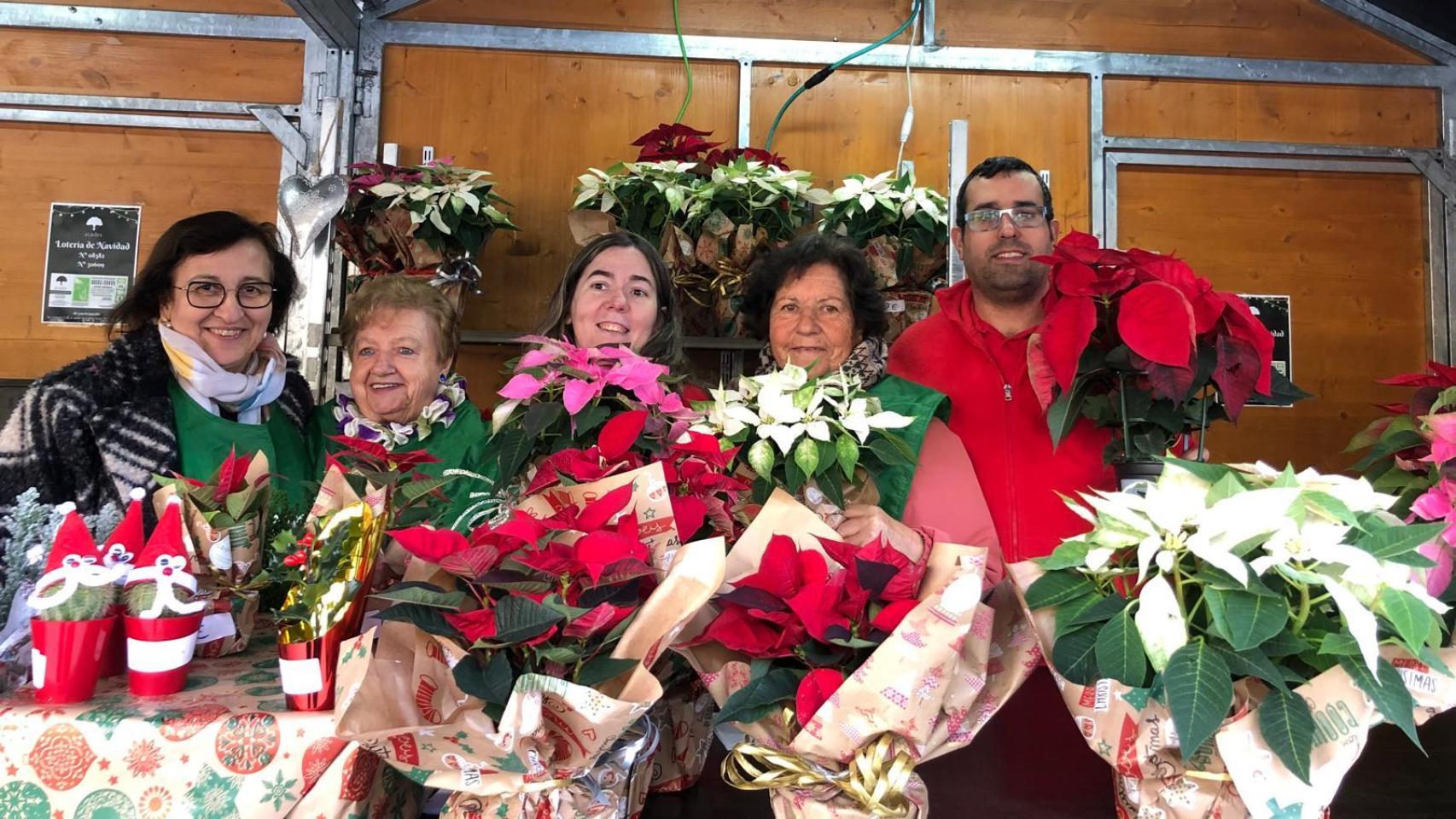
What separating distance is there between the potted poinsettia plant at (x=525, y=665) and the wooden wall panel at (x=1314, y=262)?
305 cm

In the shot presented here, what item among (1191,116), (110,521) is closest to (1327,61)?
(1191,116)

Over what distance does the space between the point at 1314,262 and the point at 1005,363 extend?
2.03m

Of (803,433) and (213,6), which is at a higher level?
(213,6)

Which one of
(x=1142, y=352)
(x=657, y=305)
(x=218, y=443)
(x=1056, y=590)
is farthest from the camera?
(x=657, y=305)

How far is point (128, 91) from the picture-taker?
3273mm

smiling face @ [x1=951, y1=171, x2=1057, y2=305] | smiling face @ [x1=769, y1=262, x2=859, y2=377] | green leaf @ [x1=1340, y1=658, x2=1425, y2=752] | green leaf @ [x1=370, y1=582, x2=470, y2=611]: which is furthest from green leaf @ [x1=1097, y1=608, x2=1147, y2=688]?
smiling face @ [x1=951, y1=171, x2=1057, y2=305]

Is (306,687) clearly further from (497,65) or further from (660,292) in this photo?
(497,65)

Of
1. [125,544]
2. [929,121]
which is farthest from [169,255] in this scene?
[929,121]

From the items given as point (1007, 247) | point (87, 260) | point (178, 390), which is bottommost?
point (178, 390)

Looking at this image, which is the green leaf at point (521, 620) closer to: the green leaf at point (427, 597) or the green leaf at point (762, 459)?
the green leaf at point (427, 597)

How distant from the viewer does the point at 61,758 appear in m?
0.88

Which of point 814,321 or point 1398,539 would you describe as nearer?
point 1398,539

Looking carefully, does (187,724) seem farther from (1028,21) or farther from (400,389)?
(1028,21)

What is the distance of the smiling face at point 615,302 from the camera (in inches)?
73.0
